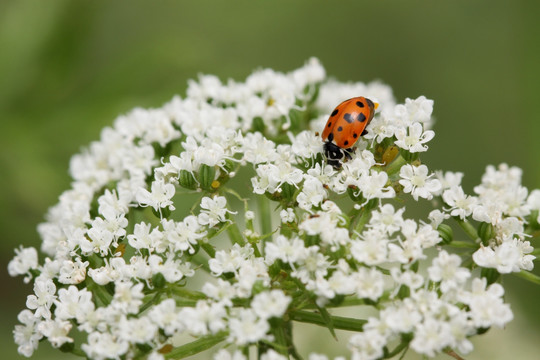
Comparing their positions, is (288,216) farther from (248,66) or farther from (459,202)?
(248,66)

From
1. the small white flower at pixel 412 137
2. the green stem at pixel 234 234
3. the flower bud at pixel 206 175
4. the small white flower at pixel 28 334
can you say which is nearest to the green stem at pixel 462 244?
the small white flower at pixel 412 137

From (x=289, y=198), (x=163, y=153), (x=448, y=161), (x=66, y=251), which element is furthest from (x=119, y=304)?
(x=448, y=161)

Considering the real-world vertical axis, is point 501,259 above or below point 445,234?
below

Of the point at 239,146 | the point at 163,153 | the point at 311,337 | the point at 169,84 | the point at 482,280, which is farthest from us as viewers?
the point at 169,84

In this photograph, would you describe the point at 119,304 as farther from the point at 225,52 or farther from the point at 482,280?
the point at 225,52

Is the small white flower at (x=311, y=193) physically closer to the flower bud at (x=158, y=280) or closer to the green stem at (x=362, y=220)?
the green stem at (x=362, y=220)

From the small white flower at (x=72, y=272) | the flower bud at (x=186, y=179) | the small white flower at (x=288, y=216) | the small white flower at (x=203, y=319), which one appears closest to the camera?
the small white flower at (x=203, y=319)

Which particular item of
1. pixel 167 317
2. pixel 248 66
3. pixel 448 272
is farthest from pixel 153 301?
pixel 248 66
